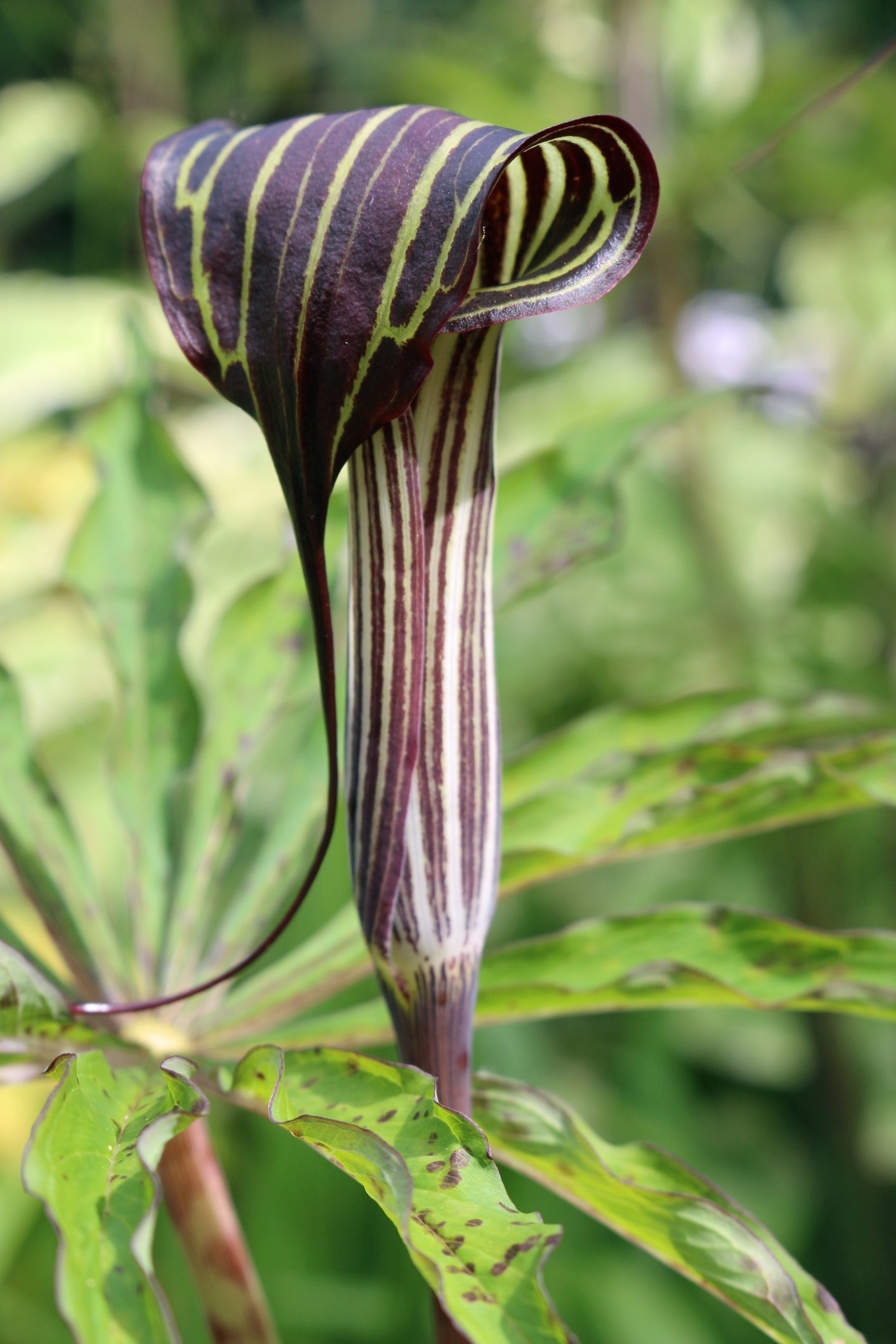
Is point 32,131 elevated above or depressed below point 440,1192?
above

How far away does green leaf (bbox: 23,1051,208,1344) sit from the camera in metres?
0.26

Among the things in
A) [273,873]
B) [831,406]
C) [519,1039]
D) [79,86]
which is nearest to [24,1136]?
[519,1039]

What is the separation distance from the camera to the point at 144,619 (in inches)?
23.1

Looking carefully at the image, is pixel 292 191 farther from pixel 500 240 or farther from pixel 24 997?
pixel 24 997

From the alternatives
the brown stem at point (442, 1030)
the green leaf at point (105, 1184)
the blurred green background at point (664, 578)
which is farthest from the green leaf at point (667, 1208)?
the blurred green background at point (664, 578)

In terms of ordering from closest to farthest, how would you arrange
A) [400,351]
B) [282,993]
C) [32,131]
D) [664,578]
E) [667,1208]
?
[400,351]
[667,1208]
[282,993]
[664,578]
[32,131]

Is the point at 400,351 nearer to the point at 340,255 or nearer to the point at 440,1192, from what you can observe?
the point at 340,255

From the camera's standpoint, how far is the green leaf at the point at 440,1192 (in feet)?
0.93

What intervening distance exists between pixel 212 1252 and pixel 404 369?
364 mm

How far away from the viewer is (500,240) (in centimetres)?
35

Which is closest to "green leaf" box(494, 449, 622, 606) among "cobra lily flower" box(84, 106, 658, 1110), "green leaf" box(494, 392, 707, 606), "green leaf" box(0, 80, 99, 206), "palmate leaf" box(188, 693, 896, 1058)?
"green leaf" box(494, 392, 707, 606)

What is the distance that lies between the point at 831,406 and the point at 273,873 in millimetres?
1275

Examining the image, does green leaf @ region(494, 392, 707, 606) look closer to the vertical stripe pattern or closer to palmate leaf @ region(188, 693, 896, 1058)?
palmate leaf @ region(188, 693, 896, 1058)

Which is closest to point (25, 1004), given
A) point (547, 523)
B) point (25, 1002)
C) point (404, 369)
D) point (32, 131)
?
point (25, 1002)
